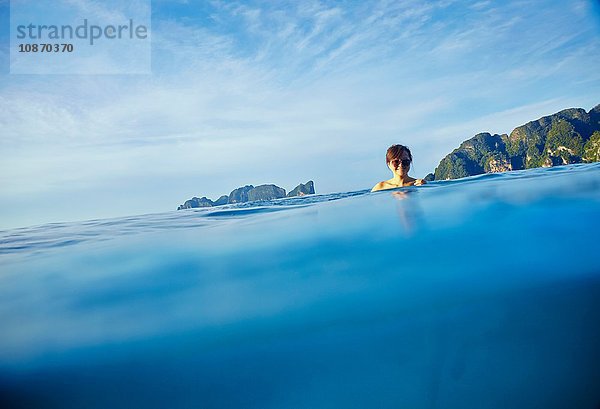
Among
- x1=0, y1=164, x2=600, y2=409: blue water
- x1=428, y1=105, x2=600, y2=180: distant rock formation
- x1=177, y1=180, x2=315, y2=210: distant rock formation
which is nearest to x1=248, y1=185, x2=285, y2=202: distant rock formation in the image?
x1=177, y1=180, x2=315, y2=210: distant rock formation

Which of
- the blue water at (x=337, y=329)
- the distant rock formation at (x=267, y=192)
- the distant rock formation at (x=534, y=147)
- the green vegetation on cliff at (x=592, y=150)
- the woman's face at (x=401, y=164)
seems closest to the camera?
the blue water at (x=337, y=329)

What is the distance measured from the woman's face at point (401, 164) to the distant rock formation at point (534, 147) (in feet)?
224

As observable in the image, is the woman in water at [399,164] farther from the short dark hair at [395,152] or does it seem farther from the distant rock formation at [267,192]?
the distant rock formation at [267,192]

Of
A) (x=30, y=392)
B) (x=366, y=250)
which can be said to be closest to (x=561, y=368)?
(x=366, y=250)

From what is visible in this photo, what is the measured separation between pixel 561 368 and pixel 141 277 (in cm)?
236

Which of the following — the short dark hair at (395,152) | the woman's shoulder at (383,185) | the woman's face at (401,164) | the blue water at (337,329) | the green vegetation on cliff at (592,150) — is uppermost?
the green vegetation on cliff at (592,150)

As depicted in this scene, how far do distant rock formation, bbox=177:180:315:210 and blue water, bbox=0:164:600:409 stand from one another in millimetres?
56730

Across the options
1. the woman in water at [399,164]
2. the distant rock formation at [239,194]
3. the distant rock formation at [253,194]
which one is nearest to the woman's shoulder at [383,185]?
the woman in water at [399,164]

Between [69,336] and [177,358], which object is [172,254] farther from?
[177,358]

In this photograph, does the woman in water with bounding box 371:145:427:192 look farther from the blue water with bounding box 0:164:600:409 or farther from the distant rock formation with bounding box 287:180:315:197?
the distant rock formation with bounding box 287:180:315:197

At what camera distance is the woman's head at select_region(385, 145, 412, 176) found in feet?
28.0

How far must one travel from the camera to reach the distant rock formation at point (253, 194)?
6166 centimetres

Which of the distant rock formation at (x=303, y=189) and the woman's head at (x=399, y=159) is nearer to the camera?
the woman's head at (x=399, y=159)

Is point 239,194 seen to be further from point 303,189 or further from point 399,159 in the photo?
point 399,159
